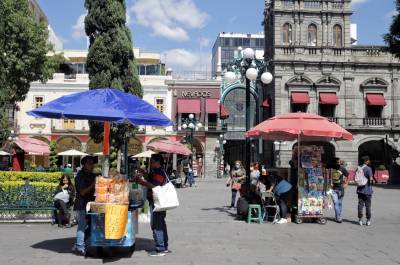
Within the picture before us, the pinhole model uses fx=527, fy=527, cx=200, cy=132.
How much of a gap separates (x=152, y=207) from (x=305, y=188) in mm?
5814

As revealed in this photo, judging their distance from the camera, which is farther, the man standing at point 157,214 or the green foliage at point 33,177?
the green foliage at point 33,177

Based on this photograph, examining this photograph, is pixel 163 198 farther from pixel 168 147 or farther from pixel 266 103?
pixel 266 103

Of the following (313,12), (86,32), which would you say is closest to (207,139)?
(313,12)

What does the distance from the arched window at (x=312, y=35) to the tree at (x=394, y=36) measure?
10.8 meters

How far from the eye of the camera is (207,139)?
46156 millimetres

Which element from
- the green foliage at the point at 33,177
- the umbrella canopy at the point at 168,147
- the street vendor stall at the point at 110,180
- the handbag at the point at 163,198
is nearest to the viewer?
the street vendor stall at the point at 110,180

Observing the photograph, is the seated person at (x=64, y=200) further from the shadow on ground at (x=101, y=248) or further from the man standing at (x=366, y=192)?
the man standing at (x=366, y=192)

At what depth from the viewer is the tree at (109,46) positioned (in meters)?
Result: 21.8

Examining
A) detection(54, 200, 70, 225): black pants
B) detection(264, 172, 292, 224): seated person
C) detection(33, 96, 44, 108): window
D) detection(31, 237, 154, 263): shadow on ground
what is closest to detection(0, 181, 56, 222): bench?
detection(54, 200, 70, 225): black pants

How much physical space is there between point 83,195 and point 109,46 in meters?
14.2

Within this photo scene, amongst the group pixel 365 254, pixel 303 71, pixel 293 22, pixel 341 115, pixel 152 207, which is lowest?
pixel 365 254

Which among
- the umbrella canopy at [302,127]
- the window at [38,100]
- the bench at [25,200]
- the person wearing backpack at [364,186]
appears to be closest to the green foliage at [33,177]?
the bench at [25,200]

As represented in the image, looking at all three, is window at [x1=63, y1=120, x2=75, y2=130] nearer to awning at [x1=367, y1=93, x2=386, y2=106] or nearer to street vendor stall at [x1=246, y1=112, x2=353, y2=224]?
awning at [x1=367, y1=93, x2=386, y2=106]

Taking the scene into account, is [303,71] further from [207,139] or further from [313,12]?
[207,139]
